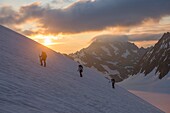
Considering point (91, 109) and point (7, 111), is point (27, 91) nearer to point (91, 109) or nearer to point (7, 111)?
point (91, 109)

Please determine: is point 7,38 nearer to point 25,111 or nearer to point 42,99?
point 42,99

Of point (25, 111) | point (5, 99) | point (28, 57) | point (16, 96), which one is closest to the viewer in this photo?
point (25, 111)

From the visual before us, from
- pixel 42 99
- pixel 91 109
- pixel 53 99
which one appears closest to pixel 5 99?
pixel 42 99

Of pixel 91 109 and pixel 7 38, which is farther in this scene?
pixel 7 38

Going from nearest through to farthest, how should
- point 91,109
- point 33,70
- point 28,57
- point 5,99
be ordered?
point 5,99 → point 91,109 → point 33,70 → point 28,57

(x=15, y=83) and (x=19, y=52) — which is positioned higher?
(x=19, y=52)

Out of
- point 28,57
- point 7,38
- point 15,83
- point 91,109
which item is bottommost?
point 91,109

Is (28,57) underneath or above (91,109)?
above

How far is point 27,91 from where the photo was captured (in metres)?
19.1

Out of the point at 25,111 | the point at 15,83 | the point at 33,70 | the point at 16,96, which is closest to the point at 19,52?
the point at 33,70

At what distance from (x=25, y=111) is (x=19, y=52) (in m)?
23.6

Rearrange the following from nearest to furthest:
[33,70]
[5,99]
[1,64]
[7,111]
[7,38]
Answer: [7,111], [5,99], [1,64], [33,70], [7,38]

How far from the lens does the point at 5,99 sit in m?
15.1

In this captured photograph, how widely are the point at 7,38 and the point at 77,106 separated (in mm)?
24186
